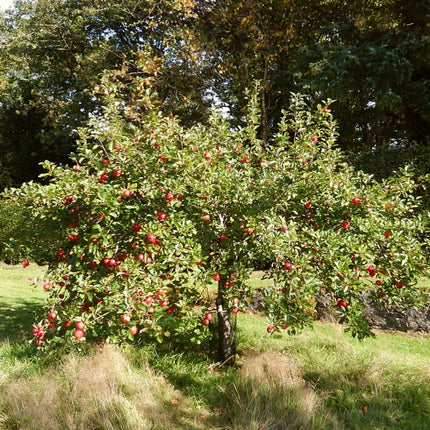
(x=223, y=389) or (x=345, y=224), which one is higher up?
(x=345, y=224)

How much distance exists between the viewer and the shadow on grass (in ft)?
20.2

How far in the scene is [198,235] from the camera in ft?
13.7

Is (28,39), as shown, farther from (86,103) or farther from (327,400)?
(327,400)

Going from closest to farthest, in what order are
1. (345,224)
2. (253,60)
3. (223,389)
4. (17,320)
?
(345,224), (223,389), (17,320), (253,60)

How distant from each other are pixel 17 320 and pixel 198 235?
16.4ft

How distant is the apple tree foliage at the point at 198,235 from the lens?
3.44m

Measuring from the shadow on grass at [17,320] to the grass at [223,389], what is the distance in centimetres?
28

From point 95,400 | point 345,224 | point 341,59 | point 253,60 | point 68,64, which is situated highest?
point 68,64

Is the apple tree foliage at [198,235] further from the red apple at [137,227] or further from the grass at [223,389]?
the grass at [223,389]

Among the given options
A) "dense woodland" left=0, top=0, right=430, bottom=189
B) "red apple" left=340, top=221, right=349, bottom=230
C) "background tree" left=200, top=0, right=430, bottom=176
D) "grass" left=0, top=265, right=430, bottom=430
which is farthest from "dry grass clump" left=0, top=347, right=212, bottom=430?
"background tree" left=200, top=0, right=430, bottom=176

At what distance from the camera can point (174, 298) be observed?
4465mm

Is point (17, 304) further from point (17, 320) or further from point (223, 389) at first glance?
point (223, 389)

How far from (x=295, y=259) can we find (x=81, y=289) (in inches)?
77.7

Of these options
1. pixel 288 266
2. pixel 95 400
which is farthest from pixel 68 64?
pixel 288 266
